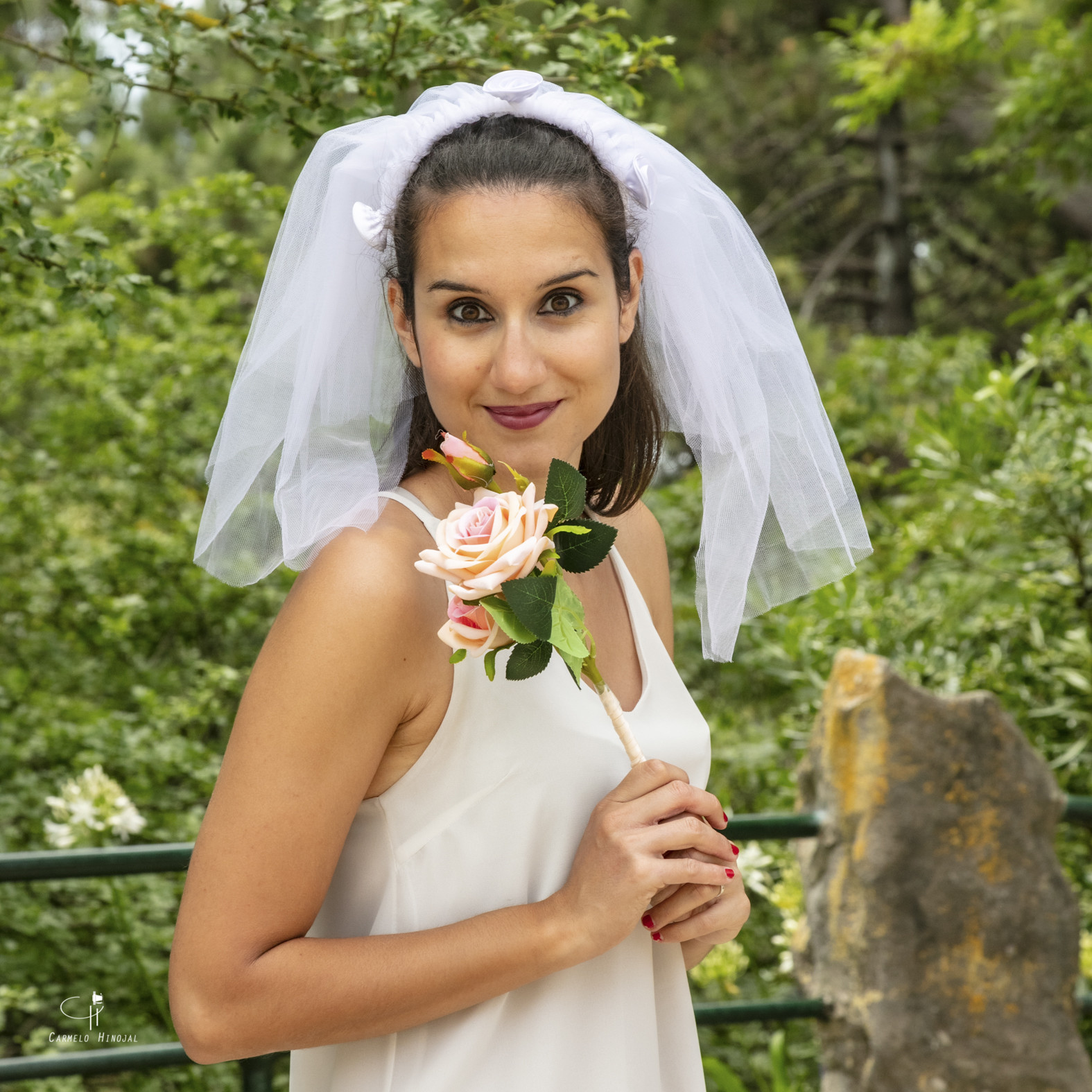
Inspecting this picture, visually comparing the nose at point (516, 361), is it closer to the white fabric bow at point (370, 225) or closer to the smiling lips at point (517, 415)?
the smiling lips at point (517, 415)

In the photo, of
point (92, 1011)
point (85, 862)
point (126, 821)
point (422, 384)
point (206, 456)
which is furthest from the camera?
point (206, 456)

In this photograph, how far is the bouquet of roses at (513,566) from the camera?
3.92ft

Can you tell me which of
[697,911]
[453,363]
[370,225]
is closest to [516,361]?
[453,363]

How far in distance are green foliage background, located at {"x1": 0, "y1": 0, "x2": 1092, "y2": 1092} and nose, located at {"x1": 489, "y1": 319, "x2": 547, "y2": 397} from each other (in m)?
1.01

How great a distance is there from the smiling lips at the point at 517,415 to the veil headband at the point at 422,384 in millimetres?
176

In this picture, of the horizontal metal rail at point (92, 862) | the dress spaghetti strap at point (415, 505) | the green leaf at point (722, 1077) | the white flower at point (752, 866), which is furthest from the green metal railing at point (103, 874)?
the white flower at point (752, 866)

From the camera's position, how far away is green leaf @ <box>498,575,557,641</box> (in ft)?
3.94

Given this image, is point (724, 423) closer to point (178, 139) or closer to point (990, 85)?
point (990, 85)

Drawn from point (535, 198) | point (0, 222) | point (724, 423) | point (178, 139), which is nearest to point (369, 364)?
point (535, 198)

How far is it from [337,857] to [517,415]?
0.59 metres

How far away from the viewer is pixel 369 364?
161 centimetres

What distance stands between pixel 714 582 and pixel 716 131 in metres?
8.46

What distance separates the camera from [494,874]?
1.43 meters

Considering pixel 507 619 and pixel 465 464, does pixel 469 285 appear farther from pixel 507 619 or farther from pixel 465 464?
pixel 507 619
